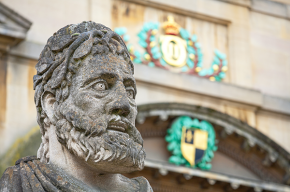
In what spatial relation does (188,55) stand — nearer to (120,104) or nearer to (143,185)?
(143,185)

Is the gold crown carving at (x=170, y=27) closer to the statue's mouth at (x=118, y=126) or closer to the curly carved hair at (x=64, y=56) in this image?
the curly carved hair at (x=64, y=56)

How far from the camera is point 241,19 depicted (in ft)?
Answer: 45.2

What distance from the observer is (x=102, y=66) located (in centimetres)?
391

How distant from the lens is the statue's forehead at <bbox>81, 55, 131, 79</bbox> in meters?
3.89

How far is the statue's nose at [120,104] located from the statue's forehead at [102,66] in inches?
4.0

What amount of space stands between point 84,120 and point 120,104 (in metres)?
0.20

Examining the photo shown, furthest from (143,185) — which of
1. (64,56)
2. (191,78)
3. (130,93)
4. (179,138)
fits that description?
(191,78)

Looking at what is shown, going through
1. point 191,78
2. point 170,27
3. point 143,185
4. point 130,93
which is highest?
point 170,27

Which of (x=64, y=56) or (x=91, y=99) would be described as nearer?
(x=91, y=99)

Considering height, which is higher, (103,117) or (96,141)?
(103,117)

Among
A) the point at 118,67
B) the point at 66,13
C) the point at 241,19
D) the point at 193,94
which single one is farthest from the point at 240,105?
the point at 118,67

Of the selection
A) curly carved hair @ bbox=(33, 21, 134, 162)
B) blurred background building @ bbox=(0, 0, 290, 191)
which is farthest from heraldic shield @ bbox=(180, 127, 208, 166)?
curly carved hair @ bbox=(33, 21, 134, 162)

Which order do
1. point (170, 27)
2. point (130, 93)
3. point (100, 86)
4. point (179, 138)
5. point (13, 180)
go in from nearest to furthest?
point (13, 180)
point (100, 86)
point (130, 93)
point (179, 138)
point (170, 27)

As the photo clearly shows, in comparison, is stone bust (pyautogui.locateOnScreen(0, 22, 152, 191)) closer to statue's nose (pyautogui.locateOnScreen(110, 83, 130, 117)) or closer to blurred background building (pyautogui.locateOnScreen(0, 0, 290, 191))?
statue's nose (pyautogui.locateOnScreen(110, 83, 130, 117))
